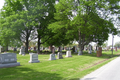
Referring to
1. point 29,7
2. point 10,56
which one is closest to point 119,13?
point 29,7

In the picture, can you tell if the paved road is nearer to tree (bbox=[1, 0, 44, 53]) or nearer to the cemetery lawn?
the cemetery lawn

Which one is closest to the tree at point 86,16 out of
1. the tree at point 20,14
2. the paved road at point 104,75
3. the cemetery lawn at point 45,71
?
the tree at point 20,14

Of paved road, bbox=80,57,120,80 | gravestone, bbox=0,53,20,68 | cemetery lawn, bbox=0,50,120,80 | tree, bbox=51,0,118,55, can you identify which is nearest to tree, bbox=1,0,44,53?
tree, bbox=51,0,118,55

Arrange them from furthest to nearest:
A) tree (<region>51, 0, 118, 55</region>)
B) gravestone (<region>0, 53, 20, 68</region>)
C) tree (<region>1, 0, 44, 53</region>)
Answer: tree (<region>1, 0, 44, 53</region>) < tree (<region>51, 0, 118, 55</region>) < gravestone (<region>0, 53, 20, 68</region>)

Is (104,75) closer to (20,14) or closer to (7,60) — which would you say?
(7,60)

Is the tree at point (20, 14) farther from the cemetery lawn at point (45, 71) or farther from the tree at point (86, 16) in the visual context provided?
the cemetery lawn at point (45, 71)

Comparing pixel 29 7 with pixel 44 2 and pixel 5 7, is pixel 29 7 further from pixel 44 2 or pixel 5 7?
pixel 5 7

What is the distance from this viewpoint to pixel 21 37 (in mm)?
33094

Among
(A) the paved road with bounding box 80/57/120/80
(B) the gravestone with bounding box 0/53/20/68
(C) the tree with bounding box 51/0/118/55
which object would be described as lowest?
(A) the paved road with bounding box 80/57/120/80

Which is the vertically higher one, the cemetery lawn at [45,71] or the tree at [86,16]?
the tree at [86,16]

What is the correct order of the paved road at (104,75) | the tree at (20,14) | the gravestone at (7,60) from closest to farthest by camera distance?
the paved road at (104,75), the gravestone at (7,60), the tree at (20,14)

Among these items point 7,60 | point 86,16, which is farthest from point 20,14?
point 7,60

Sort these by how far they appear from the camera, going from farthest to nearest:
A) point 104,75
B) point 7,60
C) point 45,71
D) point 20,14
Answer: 1. point 20,14
2. point 7,60
3. point 45,71
4. point 104,75

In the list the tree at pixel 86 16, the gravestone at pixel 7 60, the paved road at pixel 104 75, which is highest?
the tree at pixel 86 16
